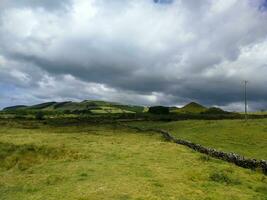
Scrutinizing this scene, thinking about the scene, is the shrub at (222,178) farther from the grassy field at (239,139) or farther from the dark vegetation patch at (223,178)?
the grassy field at (239,139)

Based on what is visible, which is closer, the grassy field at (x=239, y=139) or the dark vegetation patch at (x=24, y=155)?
the dark vegetation patch at (x=24, y=155)

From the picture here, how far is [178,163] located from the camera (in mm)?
40688

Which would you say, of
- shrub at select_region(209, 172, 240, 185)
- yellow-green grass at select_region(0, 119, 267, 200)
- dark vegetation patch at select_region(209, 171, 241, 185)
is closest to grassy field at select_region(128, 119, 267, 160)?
yellow-green grass at select_region(0, 119, 267, 200)

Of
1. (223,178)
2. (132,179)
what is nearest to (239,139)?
(223,178)

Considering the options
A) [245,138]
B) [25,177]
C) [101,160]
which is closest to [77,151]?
[101,160]

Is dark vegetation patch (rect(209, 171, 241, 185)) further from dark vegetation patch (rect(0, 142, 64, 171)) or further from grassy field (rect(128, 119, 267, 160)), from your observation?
dark vegetation patch (rect(0, 142, 64, 171))

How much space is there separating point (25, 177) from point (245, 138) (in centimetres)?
4471

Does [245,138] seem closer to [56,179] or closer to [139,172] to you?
[139,172]

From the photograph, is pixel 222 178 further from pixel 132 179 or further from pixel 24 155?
pixel 24 155

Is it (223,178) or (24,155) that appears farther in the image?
(24,155)

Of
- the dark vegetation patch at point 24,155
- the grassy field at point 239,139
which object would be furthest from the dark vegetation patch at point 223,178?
the dark vegetation patch at point 24,155

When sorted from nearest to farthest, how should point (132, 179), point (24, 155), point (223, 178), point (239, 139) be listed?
point (132, 179)
point (223, 178)
point (24, 155)
point (239, 139)

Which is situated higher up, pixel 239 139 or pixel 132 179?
pixel 239 139

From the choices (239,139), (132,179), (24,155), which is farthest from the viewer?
(239,139)
